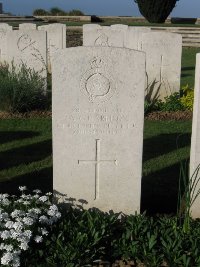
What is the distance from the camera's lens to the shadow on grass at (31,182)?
5480 millimetres

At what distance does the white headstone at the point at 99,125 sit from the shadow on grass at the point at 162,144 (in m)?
2.05

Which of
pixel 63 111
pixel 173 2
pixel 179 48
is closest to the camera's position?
pixel 63 111

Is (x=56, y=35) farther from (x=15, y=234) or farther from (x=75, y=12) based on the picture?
(x=75, y=12)

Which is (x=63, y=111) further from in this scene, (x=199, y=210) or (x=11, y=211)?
(x=199, y=210)

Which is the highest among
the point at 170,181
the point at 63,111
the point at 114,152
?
the point at 63,111

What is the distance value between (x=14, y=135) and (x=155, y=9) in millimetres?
23653

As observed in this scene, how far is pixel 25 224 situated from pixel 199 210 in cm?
170

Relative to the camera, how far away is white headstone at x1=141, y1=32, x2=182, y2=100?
9.22 m

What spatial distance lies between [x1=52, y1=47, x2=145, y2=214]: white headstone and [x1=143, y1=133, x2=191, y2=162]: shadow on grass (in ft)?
6.73

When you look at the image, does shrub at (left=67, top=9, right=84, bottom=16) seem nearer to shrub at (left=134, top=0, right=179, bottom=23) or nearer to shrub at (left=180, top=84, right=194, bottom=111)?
shrub at (left=134, top=0, right=179, bottom=23)

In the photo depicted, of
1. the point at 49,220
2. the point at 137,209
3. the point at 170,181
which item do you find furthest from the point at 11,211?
the point at 170,181

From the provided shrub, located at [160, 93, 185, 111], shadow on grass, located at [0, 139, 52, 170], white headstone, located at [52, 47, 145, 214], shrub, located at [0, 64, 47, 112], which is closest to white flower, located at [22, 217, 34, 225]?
white headstone, located at [52, 47, 145, 214]

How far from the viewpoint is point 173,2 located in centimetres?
2991

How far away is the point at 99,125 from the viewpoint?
4.45 m
